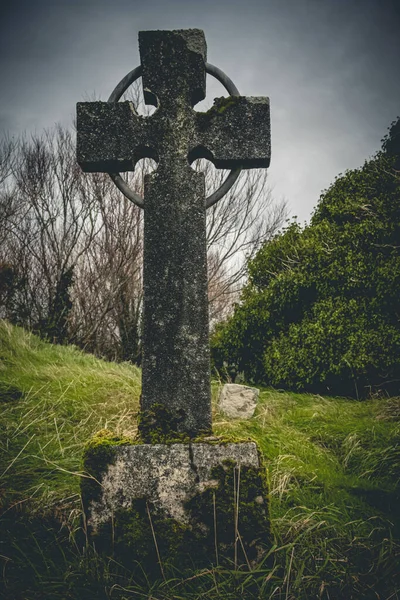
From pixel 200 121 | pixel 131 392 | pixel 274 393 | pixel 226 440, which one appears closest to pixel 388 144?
pixel 274 393

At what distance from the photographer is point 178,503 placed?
1.66 m

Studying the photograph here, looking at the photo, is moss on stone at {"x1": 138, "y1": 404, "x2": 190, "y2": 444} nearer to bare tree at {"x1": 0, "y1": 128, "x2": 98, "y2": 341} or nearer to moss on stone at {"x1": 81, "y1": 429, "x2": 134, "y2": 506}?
moss on stone at {"x1": 81, "y1": 429, "x2": 134, "y2": 506}

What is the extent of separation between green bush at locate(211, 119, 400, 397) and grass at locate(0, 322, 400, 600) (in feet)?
2.19

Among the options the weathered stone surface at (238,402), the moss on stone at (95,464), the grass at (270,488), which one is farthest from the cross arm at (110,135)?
the weathered stone surface at (238,402)

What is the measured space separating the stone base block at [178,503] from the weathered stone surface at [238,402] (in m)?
2.34

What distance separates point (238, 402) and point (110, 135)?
3.11 metres

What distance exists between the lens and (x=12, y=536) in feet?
5.80

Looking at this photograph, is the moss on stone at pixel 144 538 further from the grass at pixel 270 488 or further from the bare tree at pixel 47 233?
the bare tree at pixel 47 233

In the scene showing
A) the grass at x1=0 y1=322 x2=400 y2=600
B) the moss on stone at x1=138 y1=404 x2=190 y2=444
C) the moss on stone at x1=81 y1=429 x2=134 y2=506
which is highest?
the moss on stone at x1=138 y1=404 x2=190 y2=444

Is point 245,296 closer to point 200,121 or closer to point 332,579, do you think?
point 200,121

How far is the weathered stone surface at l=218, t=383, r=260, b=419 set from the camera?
402 centimetres

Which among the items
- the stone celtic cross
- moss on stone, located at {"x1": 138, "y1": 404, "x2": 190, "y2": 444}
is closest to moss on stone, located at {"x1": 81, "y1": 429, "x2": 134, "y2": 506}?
moss on stone, located at {"x1": 138, "y1": 404, "x2": 190, "y2": 444}

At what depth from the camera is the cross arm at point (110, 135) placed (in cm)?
209

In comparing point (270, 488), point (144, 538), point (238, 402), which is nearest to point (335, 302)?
point (238, 402)
